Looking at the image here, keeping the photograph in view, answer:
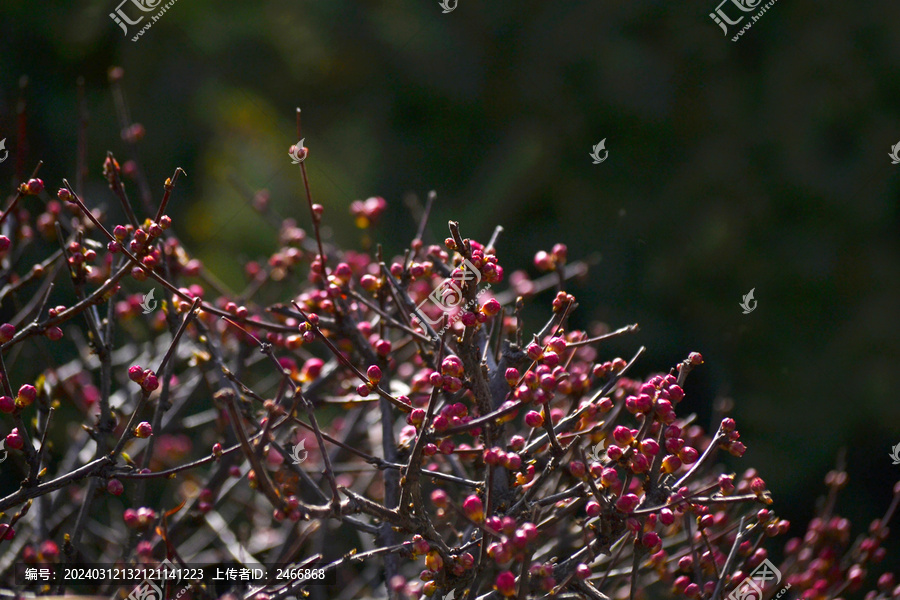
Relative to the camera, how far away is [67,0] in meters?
3.60

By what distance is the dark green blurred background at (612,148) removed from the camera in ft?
11.0

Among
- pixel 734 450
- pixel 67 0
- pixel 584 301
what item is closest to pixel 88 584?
pixel 734 450

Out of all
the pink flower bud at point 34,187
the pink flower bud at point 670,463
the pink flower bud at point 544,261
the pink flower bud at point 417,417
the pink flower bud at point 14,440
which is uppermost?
the pink flower bud at point 544,261

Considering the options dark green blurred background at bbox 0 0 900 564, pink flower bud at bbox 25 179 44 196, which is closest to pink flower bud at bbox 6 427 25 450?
pink flower bud at bbox 25 179 44 196

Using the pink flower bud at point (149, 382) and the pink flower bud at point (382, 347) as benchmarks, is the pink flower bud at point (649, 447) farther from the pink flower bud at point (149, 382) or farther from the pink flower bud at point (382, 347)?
the pink flower bud at point (149, 382)

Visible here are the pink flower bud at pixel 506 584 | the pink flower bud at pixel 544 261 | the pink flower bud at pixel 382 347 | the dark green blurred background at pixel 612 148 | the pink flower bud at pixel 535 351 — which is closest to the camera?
the pink flower bud at pixel 506 584

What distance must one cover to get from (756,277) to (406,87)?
213cm

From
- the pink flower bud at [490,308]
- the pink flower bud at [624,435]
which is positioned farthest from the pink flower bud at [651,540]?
the pink flower bud at [490,308]

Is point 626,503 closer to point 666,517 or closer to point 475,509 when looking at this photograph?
point 666,517

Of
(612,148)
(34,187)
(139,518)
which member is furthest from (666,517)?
(612,148)

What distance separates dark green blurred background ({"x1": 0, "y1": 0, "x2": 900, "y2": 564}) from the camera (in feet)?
11.0

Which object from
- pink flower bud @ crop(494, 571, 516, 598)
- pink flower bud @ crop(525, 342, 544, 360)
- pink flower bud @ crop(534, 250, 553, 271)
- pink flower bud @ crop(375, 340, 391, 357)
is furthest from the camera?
pink flower bud @ crop(534, 250, 553, 271)

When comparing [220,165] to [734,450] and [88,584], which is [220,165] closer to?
[88,584]

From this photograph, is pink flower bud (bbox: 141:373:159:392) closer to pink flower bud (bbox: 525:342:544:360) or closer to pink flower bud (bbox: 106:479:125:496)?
pink flower bud (bbox: 106:479:125:496)
